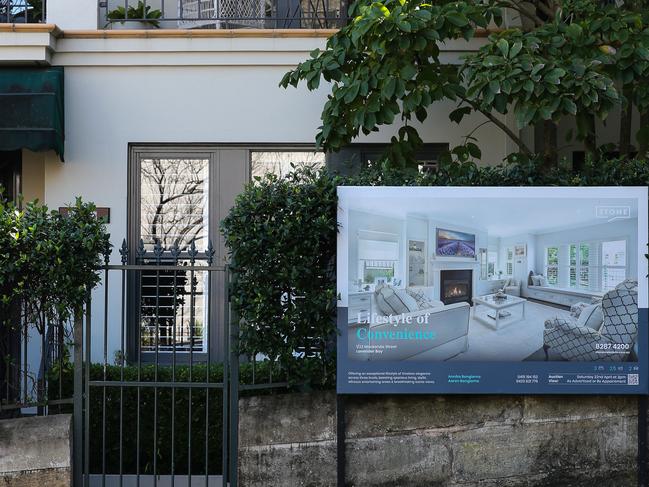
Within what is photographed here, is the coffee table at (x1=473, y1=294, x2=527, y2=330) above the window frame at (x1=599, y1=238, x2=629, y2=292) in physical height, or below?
below

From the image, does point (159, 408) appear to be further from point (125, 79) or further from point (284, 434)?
point (125, 79)

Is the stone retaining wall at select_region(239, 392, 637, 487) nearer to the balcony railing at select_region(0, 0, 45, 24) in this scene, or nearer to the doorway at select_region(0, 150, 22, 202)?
the doorway at select_region(0, 150, 22, 202)

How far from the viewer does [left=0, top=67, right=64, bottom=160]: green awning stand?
25.9 ft

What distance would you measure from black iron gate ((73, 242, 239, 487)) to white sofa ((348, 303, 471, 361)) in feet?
3.51

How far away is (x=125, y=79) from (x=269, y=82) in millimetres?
1546

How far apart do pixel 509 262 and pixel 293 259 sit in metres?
1.63

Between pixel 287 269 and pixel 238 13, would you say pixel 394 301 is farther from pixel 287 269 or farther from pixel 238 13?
pixel 238 13

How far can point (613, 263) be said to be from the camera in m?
5.96

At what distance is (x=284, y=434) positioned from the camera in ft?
19.5

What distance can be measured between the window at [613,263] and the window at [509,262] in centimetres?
67

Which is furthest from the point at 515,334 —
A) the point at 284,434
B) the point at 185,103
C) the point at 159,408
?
the point at 185,103

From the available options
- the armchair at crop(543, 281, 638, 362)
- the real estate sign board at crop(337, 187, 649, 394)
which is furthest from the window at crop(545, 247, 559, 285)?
the armchair at crop(543, 281, 638, 362)

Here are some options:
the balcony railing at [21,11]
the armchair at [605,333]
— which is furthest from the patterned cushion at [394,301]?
the balcony railing at [21,11]

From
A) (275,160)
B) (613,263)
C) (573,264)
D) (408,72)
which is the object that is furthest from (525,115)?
(275,160)
